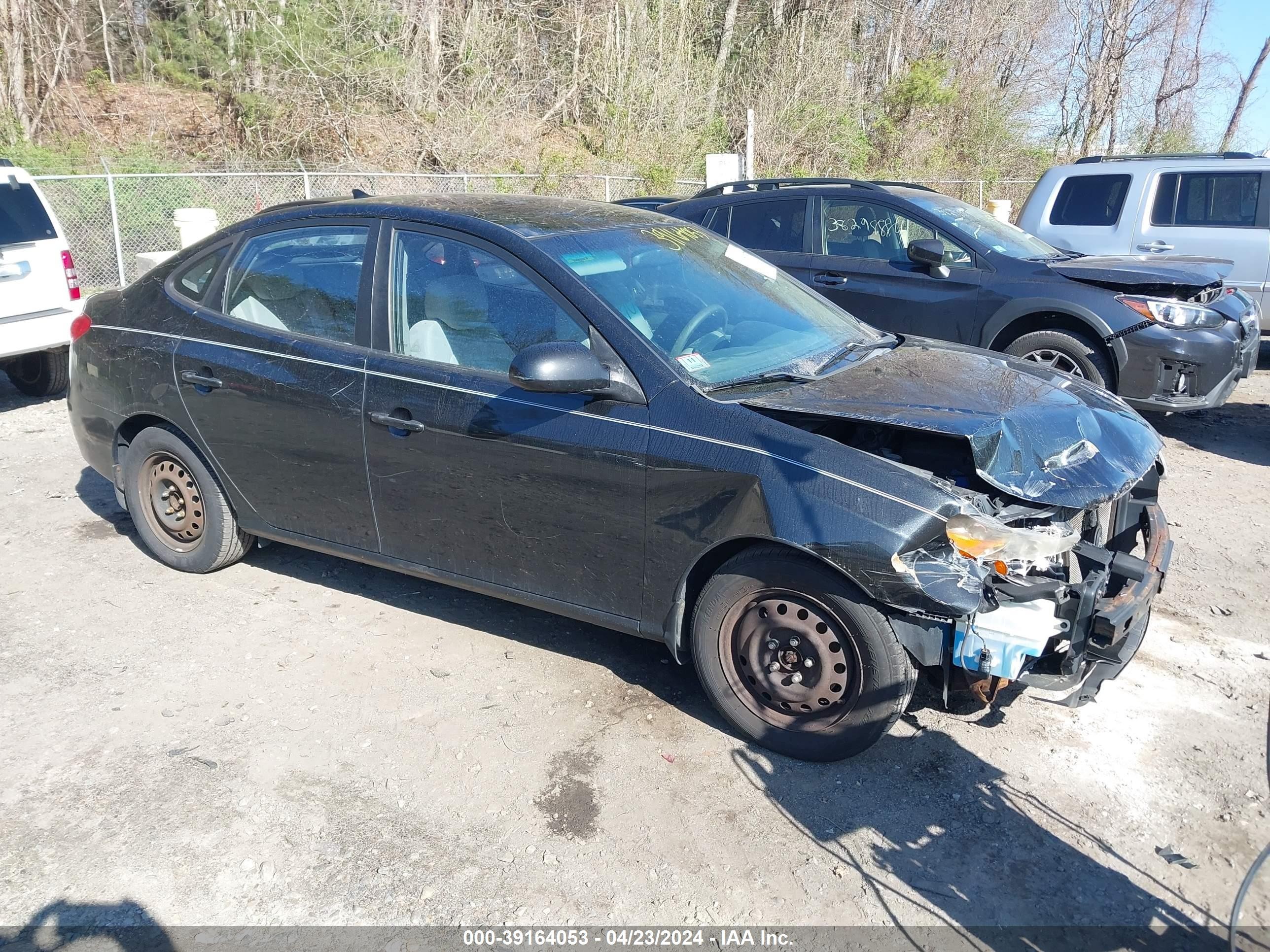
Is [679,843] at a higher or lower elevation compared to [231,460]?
lower

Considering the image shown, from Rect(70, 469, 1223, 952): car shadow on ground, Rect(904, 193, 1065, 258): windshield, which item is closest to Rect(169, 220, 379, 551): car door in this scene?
Rect(70, 469, 1223, 952): car shadow on ground

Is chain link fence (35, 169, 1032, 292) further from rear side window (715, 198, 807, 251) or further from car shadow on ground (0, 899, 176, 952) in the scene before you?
car shadow on ground (0, 899, 176, 952)

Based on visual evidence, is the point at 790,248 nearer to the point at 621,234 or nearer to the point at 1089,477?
the point at 621,234

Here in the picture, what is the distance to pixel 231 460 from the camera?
468cm

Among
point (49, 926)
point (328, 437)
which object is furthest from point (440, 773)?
point (328, 437)

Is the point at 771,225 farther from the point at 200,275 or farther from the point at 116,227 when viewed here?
the point at 116,227

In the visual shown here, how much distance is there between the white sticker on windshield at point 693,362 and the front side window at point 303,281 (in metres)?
1.46

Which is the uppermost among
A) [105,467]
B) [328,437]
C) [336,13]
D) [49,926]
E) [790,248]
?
[336,13]

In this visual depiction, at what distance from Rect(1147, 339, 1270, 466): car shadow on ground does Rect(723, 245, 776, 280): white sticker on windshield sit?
4543 millimetres

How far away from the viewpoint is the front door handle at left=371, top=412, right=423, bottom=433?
158 inches

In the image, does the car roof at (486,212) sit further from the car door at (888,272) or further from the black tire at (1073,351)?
the black tire at (1073,351)

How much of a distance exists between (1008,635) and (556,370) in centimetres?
171

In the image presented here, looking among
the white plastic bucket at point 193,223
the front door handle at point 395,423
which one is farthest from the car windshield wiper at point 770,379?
the white plastic bucket at point 193,223

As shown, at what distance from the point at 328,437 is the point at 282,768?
139 cm
